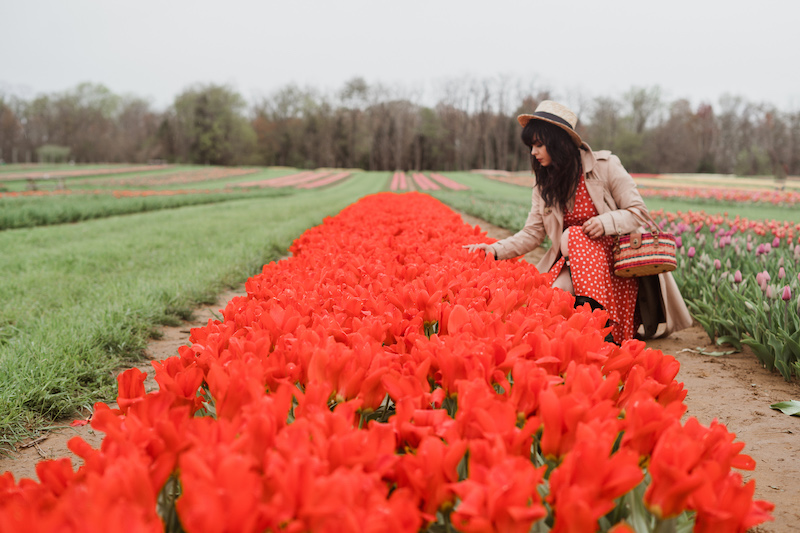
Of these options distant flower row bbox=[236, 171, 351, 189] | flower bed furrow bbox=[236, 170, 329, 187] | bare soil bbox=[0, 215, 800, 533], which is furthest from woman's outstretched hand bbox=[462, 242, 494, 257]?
flower bed furrow bbox=[236, 170, 329, 187]

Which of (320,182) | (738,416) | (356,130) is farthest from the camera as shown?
(356,130)

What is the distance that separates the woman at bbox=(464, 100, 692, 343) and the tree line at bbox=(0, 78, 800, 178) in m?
59.4

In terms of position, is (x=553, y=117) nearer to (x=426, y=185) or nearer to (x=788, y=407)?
(x=788, y=407)

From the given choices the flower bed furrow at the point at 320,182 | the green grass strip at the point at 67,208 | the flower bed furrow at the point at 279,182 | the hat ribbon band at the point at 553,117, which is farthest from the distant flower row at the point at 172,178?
the hat ribbon band at the point at 553,117

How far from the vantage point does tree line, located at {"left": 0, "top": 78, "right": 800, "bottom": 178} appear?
5994cm

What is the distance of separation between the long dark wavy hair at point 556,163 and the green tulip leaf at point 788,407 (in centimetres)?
165

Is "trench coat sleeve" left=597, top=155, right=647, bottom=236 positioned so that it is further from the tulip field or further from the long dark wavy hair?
the tulip field

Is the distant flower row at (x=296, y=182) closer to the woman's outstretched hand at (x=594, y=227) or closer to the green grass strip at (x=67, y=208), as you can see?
the green grass strip at (x=67, y=208)

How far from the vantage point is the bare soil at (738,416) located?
203 centimetres

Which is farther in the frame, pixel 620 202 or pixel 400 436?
pixel 620 202

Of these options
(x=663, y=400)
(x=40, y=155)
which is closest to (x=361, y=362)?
(x=663, y=400)

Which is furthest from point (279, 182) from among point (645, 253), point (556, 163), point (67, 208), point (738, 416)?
point (738, 416)

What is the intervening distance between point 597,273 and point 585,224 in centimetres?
32

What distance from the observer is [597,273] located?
10.5ft
